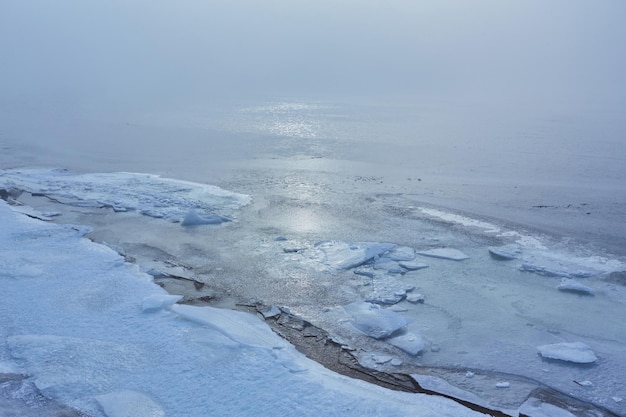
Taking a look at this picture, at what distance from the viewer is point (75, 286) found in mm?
5387

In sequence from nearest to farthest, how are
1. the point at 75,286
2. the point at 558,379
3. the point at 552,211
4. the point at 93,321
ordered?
the point at 558,379, the point at 93,321, the point at 75,286, the point at 552,211

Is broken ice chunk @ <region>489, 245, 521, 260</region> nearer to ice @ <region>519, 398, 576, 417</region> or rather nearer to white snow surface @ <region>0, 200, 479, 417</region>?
ice @ <region>519, 398, 576, 417</region>

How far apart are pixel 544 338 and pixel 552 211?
13.8 ft

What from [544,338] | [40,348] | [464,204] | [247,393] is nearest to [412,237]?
[464,204]

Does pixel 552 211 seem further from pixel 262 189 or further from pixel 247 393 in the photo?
pixel 247 393

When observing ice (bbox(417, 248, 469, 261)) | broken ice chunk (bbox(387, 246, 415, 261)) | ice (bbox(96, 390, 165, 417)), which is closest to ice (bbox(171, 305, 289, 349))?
ice (bbox(96, 390, 165, 417))

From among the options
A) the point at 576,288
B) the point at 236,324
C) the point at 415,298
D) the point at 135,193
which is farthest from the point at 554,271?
the point at 135,193

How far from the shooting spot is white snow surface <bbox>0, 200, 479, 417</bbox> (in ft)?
12.2

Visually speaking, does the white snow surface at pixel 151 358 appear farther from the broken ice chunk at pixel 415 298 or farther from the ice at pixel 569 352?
the broken ice chunk at pixel 415 298

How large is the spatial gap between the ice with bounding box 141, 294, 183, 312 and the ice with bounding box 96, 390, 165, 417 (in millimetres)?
1199

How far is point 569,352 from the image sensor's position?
4.52 m

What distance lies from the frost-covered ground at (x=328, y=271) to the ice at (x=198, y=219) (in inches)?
0.9

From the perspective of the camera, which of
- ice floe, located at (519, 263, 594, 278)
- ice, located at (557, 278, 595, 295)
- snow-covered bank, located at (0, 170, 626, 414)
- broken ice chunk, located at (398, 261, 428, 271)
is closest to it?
snow-covered bank, located at (0, 170, 626, 414)

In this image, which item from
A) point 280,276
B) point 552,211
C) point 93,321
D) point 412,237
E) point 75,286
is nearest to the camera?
point 93,321
